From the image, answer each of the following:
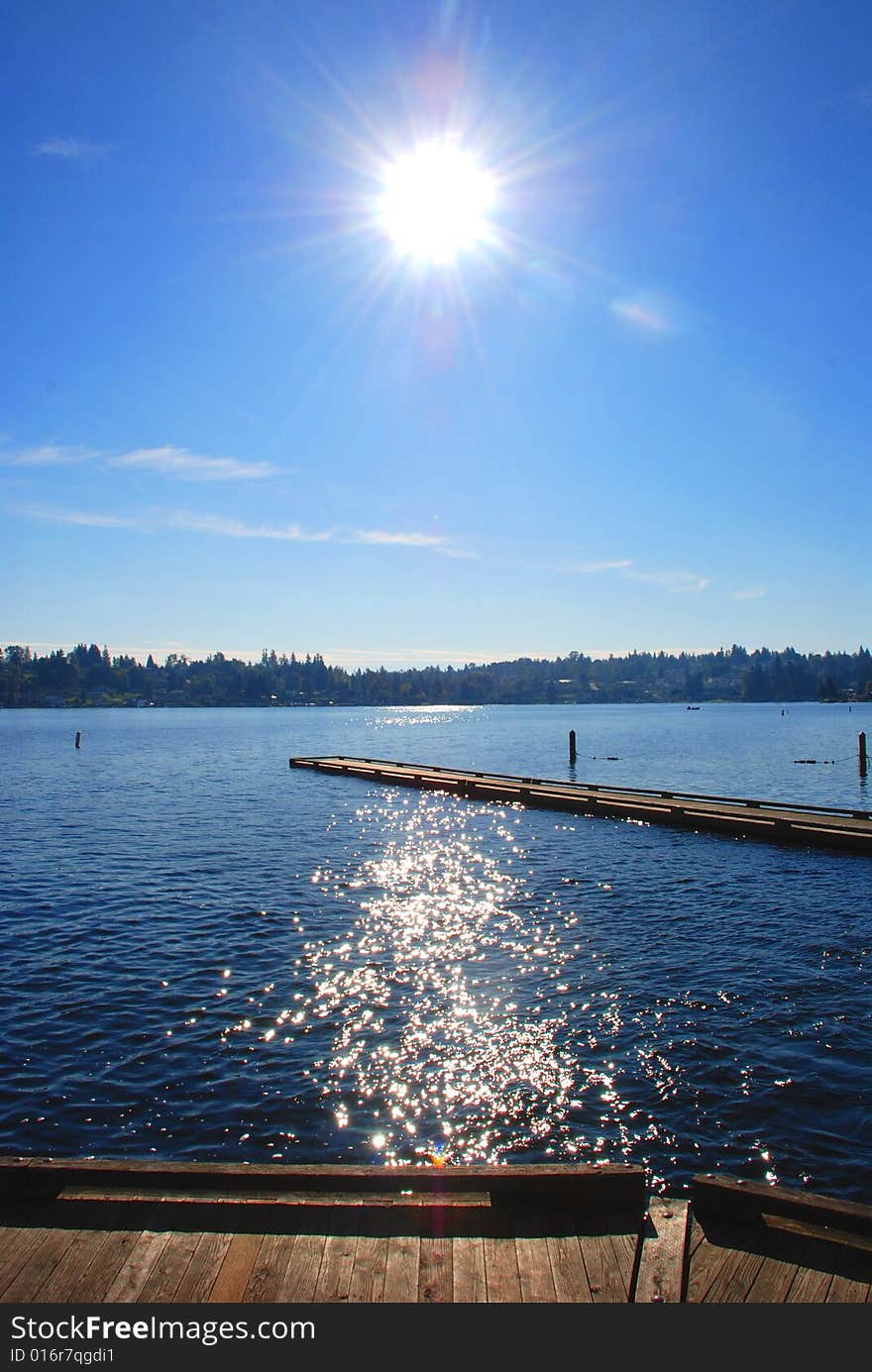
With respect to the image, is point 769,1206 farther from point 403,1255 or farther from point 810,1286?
point 403,1255

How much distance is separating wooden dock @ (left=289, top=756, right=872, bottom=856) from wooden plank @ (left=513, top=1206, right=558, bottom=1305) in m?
26.9

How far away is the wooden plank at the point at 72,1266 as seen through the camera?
552 centimetres

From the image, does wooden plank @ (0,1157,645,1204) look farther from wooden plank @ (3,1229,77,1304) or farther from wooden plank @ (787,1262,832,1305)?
wooden plank @ (787,1262,832,1305)

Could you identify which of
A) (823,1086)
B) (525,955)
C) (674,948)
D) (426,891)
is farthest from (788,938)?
(426,891)

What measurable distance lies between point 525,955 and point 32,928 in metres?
12.0

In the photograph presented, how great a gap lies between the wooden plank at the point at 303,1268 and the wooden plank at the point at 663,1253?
221 cm

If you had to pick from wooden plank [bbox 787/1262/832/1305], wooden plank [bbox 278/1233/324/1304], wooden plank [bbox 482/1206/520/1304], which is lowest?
wooden plank [bbox 787/1262/832/1305]

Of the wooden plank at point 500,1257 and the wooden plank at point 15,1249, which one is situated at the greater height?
the wooden plank at point 15,1249

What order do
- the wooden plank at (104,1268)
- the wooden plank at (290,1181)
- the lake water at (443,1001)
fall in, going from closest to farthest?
1. the wooden plank at (104,1268)
2. the wooden plank at (290,1181)
3. the lake water at (443,1001)

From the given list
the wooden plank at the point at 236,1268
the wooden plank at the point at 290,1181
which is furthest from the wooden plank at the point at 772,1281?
the wooden plank at the point at 236,1268

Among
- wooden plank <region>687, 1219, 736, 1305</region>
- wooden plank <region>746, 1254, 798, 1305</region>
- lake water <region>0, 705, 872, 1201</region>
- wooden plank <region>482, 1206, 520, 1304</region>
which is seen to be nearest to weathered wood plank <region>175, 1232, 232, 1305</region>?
wooden plank <region>482, 1206, 520, 1304</region>

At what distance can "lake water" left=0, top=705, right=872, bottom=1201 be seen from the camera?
33.8 ft

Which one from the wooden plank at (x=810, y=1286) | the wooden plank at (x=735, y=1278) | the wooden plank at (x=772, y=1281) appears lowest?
the wooden plank at (x=735, y=1278)

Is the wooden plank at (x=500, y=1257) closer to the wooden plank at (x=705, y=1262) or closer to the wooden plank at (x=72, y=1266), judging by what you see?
the wooden plank at (x=705, y=1262)
